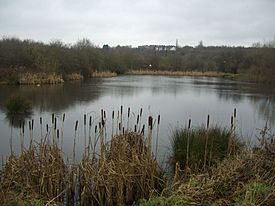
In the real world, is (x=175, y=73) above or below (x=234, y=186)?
above

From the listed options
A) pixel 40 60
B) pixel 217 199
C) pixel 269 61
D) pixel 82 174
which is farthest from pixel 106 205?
pixel 269 61

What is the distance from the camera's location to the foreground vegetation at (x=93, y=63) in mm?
28328

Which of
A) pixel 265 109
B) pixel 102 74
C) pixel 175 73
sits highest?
pixel 175 73

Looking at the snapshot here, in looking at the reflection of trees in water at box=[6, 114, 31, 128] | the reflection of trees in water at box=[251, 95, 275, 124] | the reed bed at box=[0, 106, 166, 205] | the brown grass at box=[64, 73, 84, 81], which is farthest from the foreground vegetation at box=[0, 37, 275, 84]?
the reed bed at box=[0, 106, 166, 205]

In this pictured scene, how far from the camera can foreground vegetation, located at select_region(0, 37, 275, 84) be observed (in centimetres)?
2833

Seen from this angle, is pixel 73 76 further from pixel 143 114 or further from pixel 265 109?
pixel 143 114

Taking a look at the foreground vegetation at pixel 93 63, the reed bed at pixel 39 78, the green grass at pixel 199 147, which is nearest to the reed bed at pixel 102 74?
the foreground vegetation at pixel 93 63

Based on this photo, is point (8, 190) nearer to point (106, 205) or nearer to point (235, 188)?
point (106, 205)

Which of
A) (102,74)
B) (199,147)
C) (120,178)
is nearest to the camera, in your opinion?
(120,178)

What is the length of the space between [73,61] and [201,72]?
23022 mm

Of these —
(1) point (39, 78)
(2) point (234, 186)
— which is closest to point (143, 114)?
(2) point (234, 186)

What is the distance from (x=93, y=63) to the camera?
40.3 metres

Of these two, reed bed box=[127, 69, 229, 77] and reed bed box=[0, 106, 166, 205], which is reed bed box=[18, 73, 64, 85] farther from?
reed bed box=[127, 69, 229, 77]

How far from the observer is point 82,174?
5500 mm
